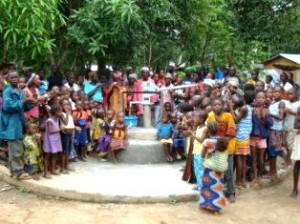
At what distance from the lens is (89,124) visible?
8414 millimetres

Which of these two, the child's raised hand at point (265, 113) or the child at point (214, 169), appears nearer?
the child at point (214, 169)

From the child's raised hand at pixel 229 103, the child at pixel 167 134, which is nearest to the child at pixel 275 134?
the child's raised hand at pixel 229 103

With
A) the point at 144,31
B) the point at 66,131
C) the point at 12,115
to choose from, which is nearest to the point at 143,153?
the point at 66,131

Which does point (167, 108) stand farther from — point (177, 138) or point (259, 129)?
point (259, 129)

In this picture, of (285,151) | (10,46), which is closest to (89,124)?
(10,46)

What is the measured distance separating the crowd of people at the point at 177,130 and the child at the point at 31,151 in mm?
14

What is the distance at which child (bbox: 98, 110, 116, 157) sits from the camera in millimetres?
8375

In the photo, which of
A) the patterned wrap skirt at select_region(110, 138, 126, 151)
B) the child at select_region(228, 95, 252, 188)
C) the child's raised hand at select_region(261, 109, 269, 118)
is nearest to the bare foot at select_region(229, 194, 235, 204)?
the child at select_region(228, 95, 252, 188)

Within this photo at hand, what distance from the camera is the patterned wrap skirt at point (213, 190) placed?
620 centimetres

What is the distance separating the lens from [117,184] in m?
7.09

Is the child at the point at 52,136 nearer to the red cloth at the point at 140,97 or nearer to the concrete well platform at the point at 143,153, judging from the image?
the concrete well platform at the point at 143,153

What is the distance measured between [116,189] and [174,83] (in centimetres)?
461

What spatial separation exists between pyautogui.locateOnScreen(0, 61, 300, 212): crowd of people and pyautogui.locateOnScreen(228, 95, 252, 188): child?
0.04 feet

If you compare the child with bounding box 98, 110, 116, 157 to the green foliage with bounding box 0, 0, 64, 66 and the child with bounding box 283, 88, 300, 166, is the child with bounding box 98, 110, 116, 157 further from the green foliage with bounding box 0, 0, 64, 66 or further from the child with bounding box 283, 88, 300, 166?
the child with bounding box 283, 88, 300, 166
